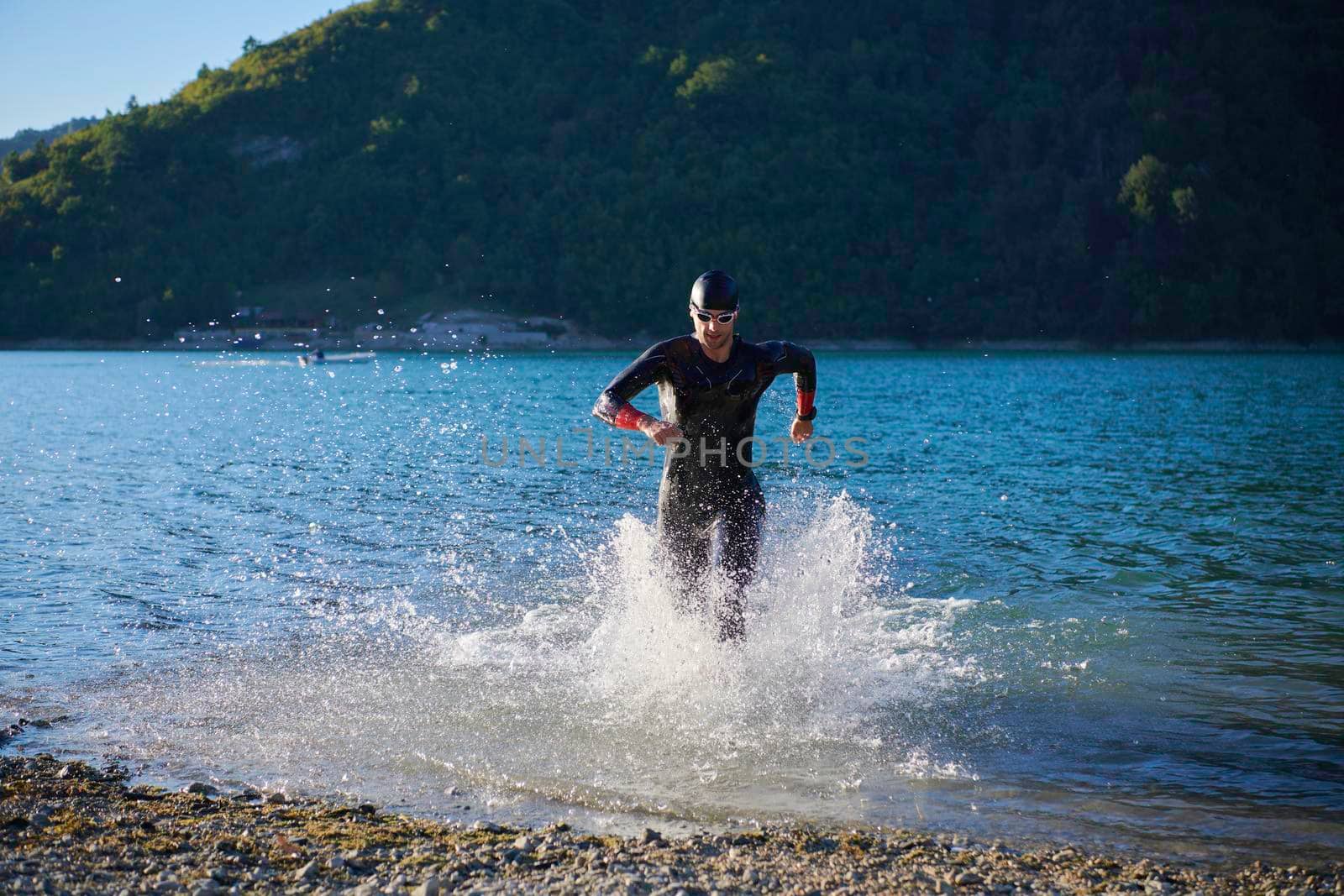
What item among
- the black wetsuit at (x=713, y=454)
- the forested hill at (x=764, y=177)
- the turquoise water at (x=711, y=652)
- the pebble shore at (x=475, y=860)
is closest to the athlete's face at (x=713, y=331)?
the black wetsuit at (x=713, y=454)

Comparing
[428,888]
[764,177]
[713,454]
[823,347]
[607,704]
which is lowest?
[607,704]

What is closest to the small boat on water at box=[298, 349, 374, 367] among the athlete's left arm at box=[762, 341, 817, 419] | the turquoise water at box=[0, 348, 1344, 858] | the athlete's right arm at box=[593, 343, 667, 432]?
the turquoise water at box=[0, 348, 1344, 858]

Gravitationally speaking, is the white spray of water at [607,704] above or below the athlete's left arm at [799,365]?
below

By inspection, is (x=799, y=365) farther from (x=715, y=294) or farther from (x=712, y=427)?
(x=715, y=294)

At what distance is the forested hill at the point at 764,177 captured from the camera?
143m

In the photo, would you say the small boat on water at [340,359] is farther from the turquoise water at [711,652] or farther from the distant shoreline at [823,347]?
the turquoise water at [711,652]

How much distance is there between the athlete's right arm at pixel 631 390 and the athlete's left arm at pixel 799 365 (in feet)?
2.57

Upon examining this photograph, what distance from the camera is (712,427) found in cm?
885

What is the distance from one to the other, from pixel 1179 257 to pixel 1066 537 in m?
133

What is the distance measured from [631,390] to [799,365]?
1400 mm

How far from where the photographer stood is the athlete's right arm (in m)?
8.20

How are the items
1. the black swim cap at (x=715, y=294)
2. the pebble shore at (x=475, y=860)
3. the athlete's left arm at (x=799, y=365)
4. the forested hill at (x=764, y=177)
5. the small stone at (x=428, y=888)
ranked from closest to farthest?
the small stone at (x=428, y=888)
the pebble shore at (x=475, y=860)
the black swim cap at (x=715, y=294)
the athlete's left arm at (x=799, y=365)
the forested hill at (x=764, y=177)

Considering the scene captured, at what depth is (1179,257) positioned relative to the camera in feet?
454

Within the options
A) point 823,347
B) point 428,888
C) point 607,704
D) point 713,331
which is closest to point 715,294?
point 713,331
